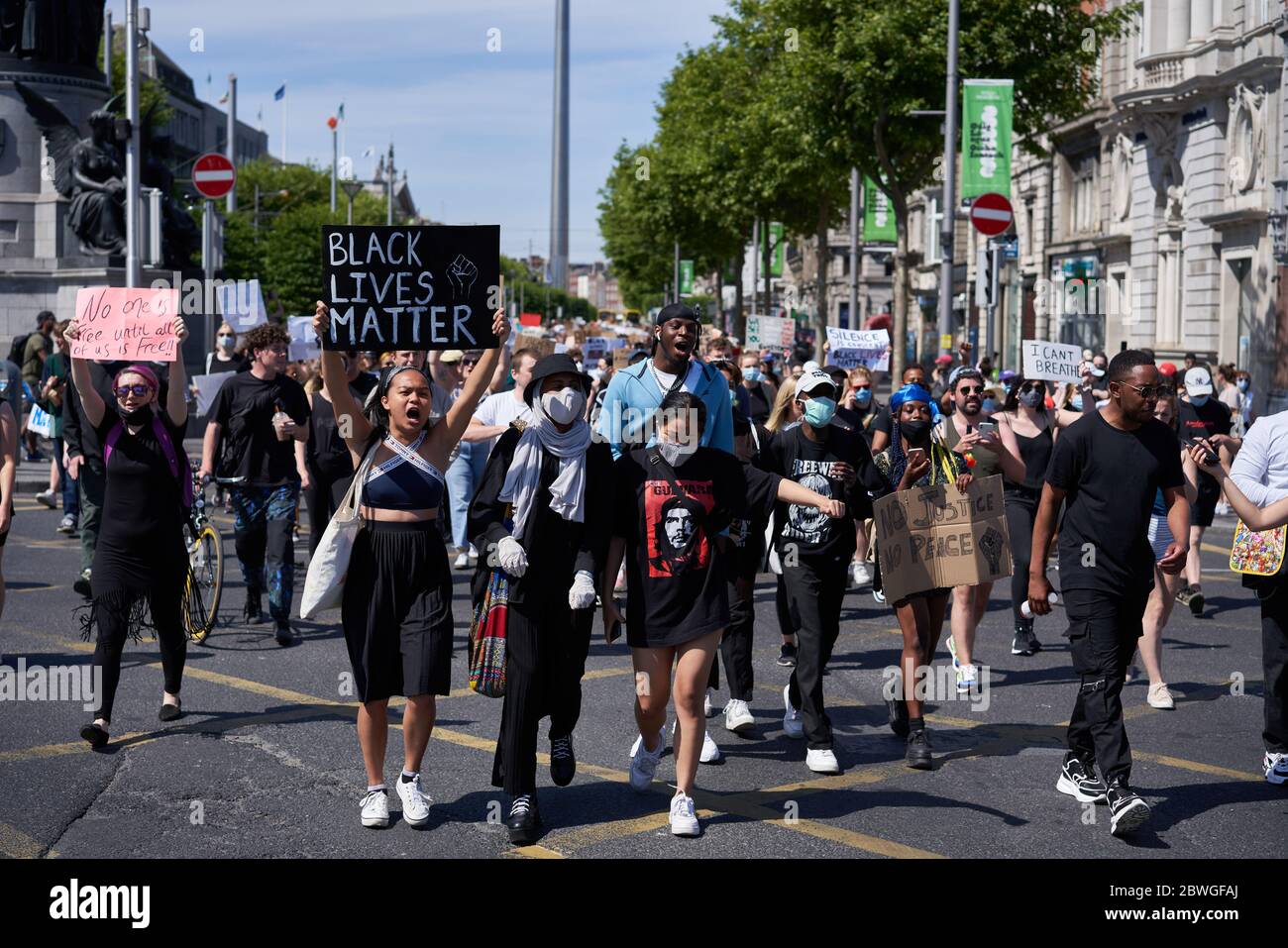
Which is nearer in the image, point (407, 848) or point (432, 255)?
point (407, 848)

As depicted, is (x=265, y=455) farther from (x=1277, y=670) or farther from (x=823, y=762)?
(x=1277, y=670)

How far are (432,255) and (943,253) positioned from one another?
69.1 feet

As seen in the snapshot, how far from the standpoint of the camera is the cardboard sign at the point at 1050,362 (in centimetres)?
1138

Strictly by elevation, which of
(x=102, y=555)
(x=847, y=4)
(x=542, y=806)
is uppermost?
(x=847, y=4)

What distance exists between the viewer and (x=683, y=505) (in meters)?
6.35

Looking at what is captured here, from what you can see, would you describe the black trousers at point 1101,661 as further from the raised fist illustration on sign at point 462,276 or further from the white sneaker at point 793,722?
the raised fist illustration on sign at point 462,276

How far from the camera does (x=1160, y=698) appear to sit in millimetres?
8836

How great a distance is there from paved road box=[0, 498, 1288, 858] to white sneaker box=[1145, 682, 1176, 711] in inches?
2.6

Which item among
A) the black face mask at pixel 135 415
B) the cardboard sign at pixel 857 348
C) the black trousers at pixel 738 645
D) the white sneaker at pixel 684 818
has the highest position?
the cardboard sign at pixel 857 348

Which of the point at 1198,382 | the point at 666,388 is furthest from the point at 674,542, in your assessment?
Answer: the point at 1198,382

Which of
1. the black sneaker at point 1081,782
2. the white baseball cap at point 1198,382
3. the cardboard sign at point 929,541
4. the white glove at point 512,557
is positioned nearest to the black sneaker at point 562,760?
the white glove at point 512,557

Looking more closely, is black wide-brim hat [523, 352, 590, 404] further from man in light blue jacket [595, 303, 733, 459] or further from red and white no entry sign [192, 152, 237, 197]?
red and white no entry sign [192, 152, 237, 197]
